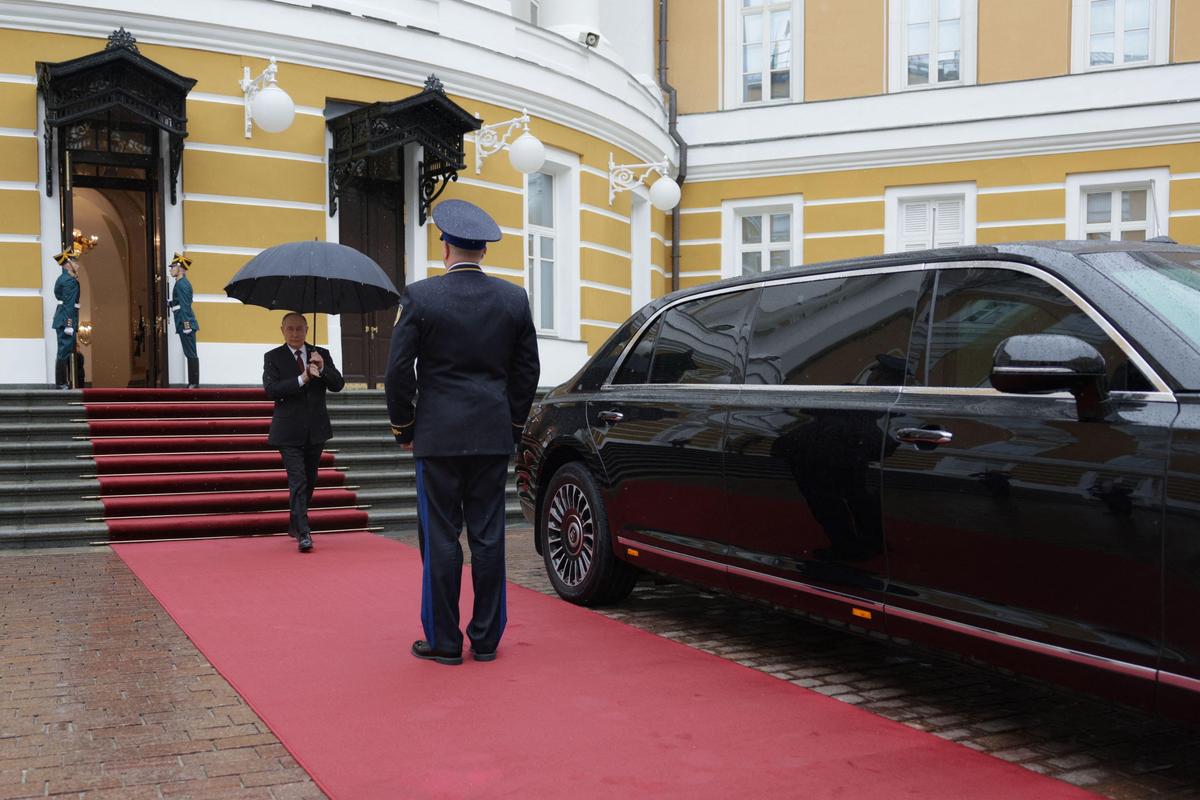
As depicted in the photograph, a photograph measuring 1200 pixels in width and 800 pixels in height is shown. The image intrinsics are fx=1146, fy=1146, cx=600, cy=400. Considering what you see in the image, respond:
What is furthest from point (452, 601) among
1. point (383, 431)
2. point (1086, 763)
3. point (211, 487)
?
point (383, 431)

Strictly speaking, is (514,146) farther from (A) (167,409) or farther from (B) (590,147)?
(A) (167,409)

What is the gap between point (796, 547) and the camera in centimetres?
493

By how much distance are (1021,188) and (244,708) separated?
18.5 m

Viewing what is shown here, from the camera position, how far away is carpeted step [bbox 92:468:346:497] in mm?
10109

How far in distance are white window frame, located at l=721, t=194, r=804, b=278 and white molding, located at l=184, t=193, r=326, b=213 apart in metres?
9.07

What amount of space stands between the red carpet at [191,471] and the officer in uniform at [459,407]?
494cm

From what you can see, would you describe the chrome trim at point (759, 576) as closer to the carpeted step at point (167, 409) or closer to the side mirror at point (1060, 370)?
the side mirror at point (1060, 370)

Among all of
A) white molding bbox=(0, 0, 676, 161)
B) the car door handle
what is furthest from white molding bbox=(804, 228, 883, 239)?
the car door handle

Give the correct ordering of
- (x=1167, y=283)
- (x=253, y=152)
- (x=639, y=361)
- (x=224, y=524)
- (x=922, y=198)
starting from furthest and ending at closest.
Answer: (x=922, y=198)
(x=253, y=152)
(x=224, y=524)
(x=639, y=361)
(x=1167, y=283)

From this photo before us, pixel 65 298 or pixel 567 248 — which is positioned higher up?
pixel 567 248

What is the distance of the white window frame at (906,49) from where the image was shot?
68.0 feet

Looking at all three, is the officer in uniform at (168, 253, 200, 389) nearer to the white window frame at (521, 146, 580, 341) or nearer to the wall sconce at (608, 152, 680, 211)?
the white window frame at (521, 146, 580, 341)

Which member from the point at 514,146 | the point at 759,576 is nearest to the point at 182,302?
the point at 514,146

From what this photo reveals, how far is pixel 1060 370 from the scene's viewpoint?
3666 mm
